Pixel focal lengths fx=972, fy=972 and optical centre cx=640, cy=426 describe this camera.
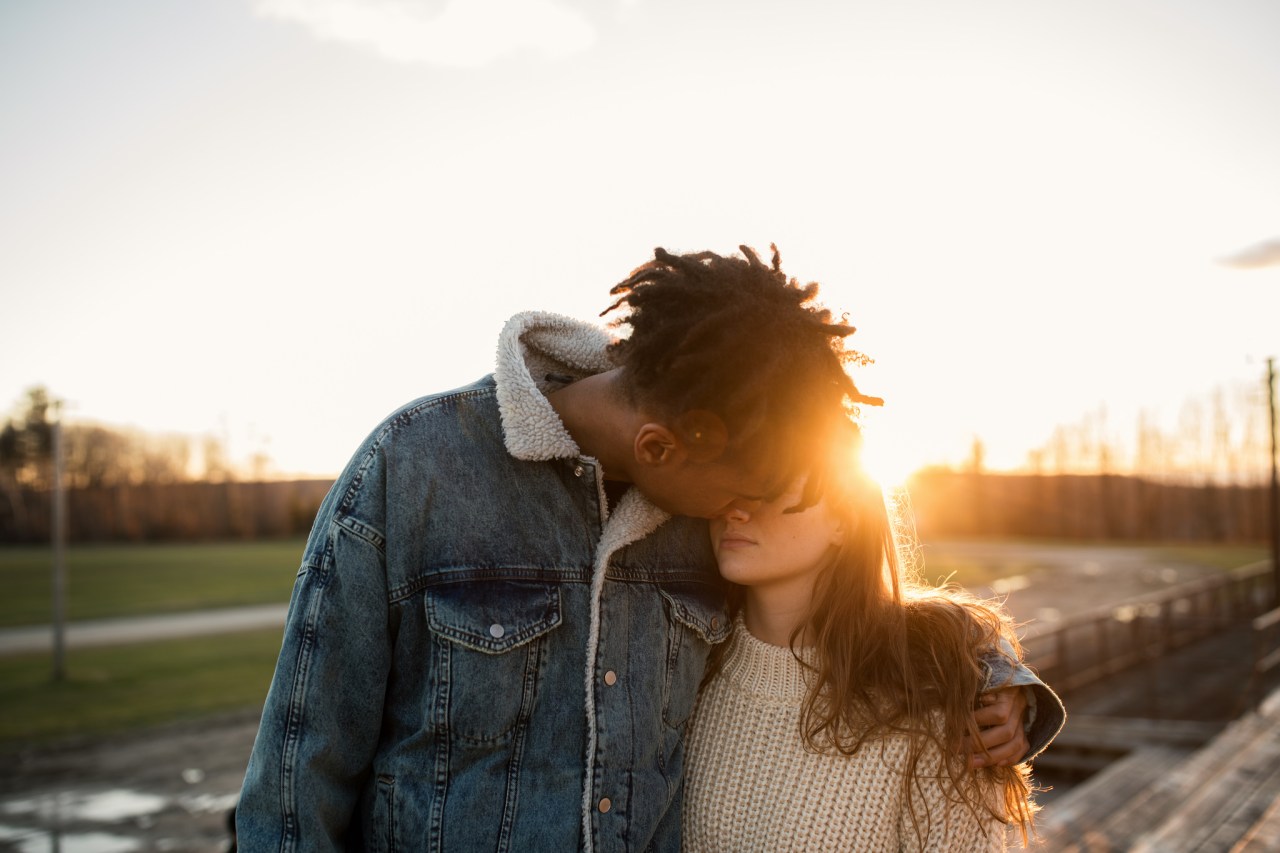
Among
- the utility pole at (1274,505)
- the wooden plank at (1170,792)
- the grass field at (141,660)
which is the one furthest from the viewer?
the utility pole at (1274,505)

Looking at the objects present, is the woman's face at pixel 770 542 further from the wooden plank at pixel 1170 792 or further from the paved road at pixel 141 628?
the paved road at pixel 141 628

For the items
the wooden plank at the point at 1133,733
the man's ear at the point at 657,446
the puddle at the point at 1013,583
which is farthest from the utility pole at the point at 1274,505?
the man's ear at the point at 657,446

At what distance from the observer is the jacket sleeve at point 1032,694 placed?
6.82 ft

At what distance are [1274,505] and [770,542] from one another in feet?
73.6

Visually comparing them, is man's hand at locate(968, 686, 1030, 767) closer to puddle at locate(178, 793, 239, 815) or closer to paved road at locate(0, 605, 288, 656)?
puddle at locate(178, 793, 239, 815)

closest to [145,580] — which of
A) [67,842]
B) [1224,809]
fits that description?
[67,842]

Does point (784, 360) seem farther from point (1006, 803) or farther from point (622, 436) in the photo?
point (1006, 803)

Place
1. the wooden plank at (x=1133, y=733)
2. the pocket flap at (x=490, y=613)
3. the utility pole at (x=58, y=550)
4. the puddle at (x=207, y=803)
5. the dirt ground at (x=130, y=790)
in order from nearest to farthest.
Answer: the pocket flap at (x=490, y=613) → the dirt ground at (x=130, y=790) → the puddle at (x=207, y=803) → the wooden plank at (x=1133, y=733) → the utility pole at (x=58, y=550)

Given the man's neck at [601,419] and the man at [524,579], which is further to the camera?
the man's neck at [601,419]

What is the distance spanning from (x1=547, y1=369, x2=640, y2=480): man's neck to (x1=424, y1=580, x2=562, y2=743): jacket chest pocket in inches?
12.1

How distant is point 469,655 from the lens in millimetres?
1732

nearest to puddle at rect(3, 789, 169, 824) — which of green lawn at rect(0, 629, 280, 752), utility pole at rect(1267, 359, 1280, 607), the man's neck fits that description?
green lawn at rect(0, 629, 280, 752)

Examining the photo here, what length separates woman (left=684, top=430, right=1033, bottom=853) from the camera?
203 cm

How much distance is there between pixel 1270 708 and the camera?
10523 millimetres
